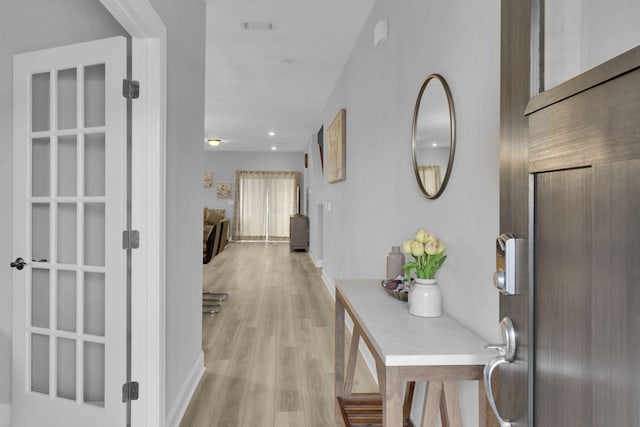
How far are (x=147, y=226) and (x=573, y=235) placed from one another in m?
1.77

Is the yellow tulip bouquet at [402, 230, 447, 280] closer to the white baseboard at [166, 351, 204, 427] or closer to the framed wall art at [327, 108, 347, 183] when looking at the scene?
the white baseboard at [166, 351, 204, 427]

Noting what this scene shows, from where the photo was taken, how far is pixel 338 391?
7.85 feet

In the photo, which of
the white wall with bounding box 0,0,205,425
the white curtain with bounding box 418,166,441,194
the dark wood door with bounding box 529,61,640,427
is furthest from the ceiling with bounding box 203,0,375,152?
the dark wood door with bounding box 529,61,640,427

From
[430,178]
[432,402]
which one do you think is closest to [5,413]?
[432,402]

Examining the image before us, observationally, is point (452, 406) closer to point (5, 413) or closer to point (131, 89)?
point (131, 89)

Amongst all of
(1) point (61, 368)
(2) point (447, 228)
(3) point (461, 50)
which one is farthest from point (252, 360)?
(3) point (461, 50)

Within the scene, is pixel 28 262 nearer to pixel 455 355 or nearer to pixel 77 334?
pixel 77 334

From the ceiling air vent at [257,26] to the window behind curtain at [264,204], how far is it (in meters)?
8.74

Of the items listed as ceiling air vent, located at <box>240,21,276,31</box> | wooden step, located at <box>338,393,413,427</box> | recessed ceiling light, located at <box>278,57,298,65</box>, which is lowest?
wooden step, located at <box>338,393,413,427</box>

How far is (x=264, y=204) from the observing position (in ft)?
40.3

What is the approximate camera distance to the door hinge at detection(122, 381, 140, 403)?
1.99 meters

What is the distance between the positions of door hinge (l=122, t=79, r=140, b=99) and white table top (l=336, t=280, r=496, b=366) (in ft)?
4.44

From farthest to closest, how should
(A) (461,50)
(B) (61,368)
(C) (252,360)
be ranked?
(C) (252,360) → (B) (61,368) → (A) (461,50)

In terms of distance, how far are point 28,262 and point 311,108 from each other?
16.2ft
